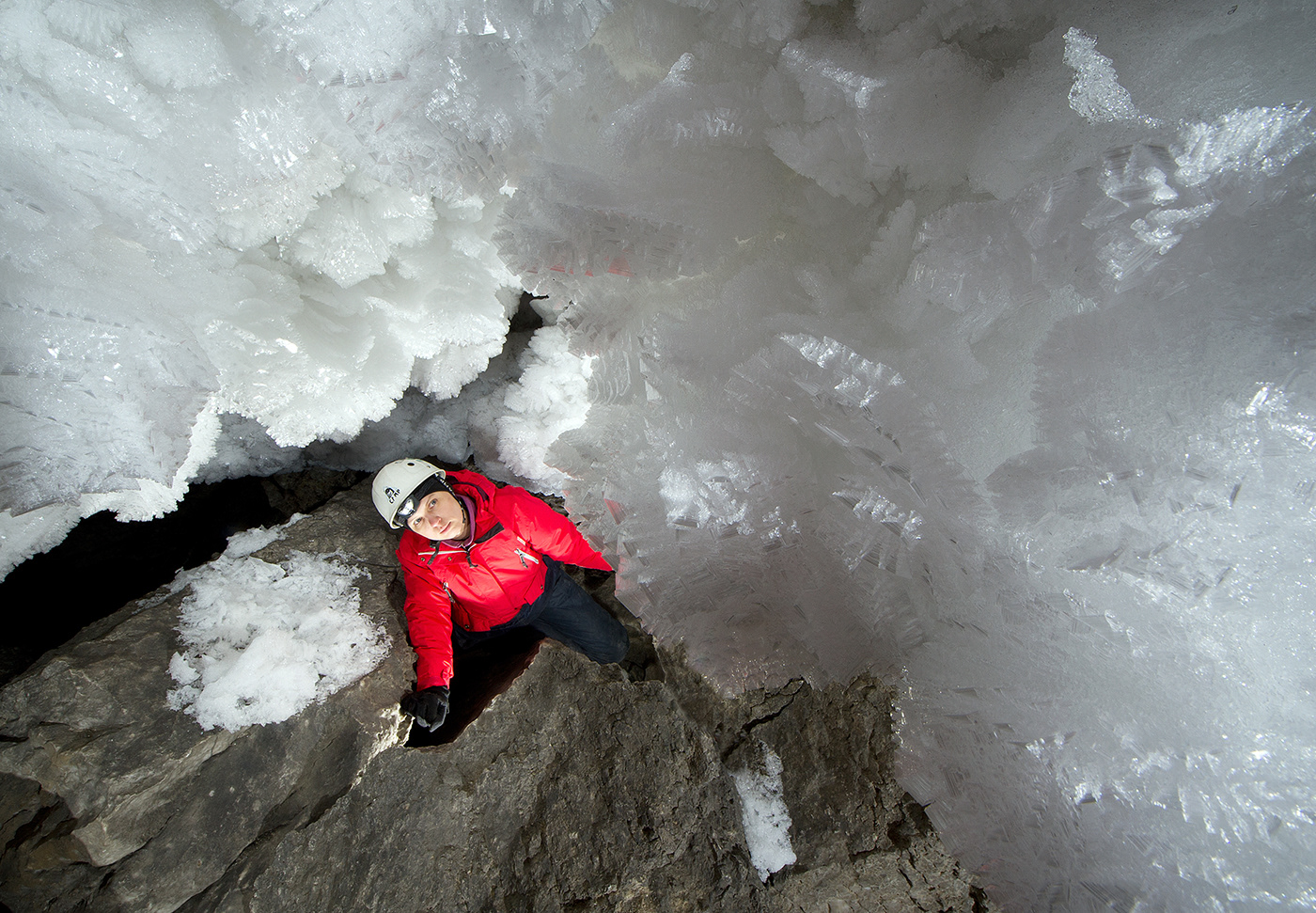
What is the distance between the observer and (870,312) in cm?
129

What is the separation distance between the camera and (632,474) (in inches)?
54.3

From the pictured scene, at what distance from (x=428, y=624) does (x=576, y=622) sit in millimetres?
620

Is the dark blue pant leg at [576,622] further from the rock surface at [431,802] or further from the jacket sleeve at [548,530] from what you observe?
the rock surface at [431,802]

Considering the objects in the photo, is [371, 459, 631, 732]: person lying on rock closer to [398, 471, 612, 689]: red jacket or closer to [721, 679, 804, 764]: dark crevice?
[398, 471, 612, 689]: red jacket

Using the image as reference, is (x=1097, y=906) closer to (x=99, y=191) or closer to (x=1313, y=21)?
(x=1313, y=21)

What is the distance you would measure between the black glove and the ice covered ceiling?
3.21 feet

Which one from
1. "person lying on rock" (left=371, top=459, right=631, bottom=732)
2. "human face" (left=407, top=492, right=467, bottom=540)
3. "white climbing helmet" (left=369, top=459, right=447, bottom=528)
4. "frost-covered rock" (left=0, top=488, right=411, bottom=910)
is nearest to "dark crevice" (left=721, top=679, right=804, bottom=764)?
"person lying on rock" (left=371, top=459, right=631, bottom=732)

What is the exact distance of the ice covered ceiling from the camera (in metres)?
1.02

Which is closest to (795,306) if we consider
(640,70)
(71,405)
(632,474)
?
(632,474)

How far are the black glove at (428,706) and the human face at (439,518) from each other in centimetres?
51

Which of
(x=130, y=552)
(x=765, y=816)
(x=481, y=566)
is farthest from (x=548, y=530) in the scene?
(x=130, y=552)

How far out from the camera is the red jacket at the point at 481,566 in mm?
2119

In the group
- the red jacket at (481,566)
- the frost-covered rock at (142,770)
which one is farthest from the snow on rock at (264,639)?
the red jacket at (481,566)

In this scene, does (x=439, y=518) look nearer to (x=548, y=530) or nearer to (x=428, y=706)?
(x=548, y=530)
